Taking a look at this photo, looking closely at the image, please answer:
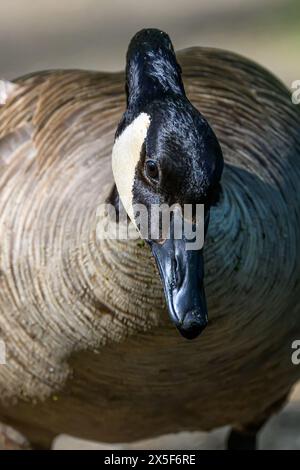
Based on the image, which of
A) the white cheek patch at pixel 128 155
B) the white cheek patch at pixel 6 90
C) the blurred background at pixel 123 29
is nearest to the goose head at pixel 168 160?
the white cheek patch at pixel 128 155

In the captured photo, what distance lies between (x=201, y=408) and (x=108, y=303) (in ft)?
2.17

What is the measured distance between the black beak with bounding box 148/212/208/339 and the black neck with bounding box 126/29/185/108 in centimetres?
38

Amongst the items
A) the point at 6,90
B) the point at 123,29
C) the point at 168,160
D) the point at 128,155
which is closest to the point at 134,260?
the point at 128,155

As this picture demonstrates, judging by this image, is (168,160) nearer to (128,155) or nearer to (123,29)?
(128,155)

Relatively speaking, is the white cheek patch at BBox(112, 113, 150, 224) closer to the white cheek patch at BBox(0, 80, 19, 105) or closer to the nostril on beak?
the nostril on beak

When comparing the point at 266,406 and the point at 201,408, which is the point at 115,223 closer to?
the point at 201,408

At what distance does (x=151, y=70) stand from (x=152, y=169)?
30 centimetres

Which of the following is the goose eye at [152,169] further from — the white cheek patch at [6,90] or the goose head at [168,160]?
the white cheek patch at [6,90]

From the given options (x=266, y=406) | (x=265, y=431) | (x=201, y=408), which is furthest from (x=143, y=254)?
(x=265, y=431)

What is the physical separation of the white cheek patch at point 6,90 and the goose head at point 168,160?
34.3 inches

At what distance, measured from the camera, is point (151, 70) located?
3.35m

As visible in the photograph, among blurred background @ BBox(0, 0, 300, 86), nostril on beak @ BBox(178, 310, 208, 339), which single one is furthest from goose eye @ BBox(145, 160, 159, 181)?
blurred background @ BBox(0, 0, 300, 86)

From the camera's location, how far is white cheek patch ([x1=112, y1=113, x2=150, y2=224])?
3.29 metres

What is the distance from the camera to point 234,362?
392 centimetres
